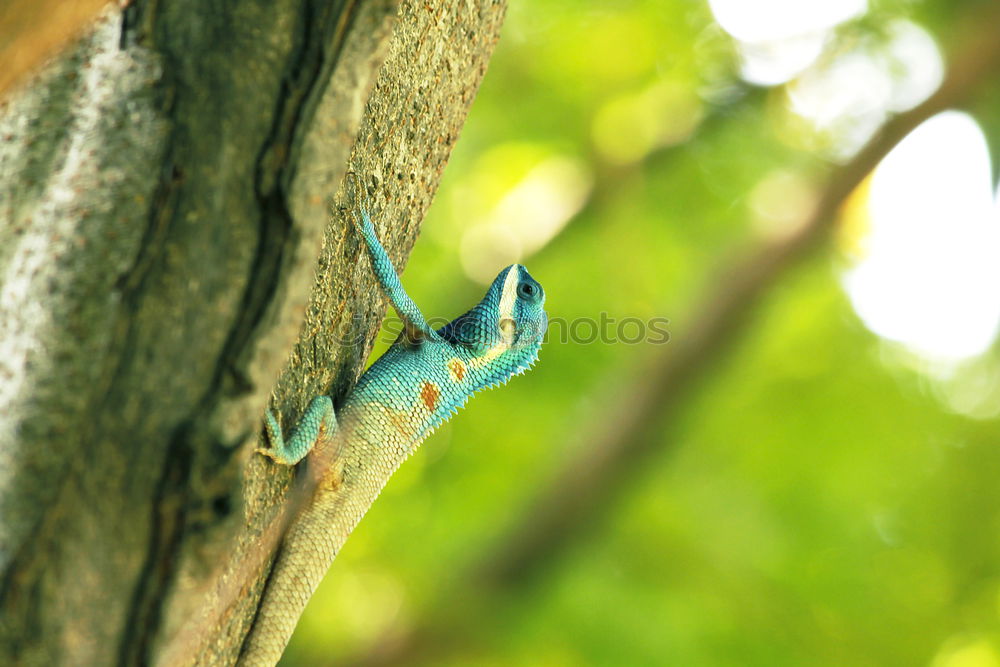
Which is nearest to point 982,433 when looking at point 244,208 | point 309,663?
point 309,663

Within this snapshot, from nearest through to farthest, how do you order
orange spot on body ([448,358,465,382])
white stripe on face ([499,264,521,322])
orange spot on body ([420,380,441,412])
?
orange spot on body ([420,380,441,412]) < orange spot on body ([448,358,465,382]) < white stripe on face ([499,264,521,322])

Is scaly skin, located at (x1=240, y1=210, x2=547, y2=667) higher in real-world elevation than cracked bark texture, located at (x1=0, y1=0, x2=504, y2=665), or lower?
lower

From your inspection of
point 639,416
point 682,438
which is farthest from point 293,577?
point 682,438

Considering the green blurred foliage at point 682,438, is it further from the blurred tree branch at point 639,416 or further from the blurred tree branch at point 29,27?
the blurred tree branch at point 29,27

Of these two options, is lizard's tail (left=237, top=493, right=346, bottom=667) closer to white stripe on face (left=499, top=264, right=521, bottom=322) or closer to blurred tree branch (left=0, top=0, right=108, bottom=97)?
white stripe on face (left=499, top=264, right=521, bottom=322)

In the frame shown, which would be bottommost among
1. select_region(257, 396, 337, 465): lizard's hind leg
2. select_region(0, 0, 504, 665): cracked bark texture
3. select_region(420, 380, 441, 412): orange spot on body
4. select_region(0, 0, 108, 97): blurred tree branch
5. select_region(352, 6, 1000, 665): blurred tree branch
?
select_region(352, 6, 1000, 665): blurred tree branch

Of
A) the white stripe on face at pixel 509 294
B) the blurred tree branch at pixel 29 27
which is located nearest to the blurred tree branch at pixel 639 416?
the white stripe on face at pixel 509 294

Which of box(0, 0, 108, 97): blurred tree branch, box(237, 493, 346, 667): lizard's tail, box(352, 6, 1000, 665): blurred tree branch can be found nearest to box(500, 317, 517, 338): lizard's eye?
box(237, 493, 346, 667): lizard's tail
